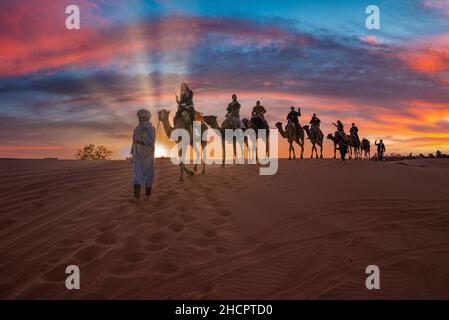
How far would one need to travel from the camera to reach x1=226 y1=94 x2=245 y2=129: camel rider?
20.5 metres

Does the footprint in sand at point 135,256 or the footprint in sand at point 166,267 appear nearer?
the footprint in sand at point 166,267

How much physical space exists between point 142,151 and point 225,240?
398 cm

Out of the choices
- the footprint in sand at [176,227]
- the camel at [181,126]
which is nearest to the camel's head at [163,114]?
the camel at [181,126]

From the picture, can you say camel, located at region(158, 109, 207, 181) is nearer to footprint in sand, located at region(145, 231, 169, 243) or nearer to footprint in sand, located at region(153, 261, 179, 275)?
footprint in sand, located at region(145, 231, 169, 243)

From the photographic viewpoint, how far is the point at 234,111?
20.7 meters

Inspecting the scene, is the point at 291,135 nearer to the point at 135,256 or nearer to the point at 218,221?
the point at 218,221

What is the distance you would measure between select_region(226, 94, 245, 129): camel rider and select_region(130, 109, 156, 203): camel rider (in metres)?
9.64

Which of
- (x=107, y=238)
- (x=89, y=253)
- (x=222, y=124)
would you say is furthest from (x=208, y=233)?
(x=222, y=124)

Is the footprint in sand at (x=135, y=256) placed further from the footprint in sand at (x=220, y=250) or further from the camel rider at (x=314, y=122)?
the camel rider at (x=314, y=122)

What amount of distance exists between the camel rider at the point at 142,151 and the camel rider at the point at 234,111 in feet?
31.6

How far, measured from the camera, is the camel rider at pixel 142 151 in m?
11.0

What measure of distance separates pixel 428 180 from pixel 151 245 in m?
13.4
